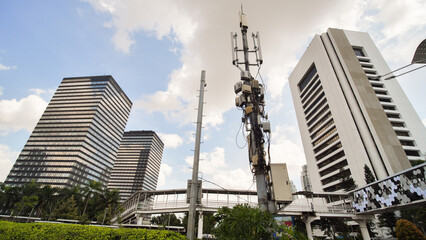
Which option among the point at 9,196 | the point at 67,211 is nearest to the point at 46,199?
the point at 9,196

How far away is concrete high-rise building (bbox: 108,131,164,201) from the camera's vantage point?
147 m

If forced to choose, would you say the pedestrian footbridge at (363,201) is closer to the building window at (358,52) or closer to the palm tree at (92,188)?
the palm tree at (92,188)

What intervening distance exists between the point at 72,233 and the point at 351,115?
67.9 metres

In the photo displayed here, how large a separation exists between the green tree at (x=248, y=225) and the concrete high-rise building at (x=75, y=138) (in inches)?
4618

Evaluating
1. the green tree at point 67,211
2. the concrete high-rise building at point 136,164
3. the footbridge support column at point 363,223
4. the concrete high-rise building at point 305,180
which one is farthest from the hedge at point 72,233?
the concrete high-rise building at point 305,180

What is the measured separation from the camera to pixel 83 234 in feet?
30.7

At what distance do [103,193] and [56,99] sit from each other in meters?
110

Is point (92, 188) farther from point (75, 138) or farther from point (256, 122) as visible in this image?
point (75, 138)

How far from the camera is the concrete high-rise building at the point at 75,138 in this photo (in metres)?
99.3

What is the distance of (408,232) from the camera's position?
49.3 ft

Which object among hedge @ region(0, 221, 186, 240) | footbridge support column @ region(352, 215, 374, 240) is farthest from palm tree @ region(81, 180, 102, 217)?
footbridge support column @ region(352, 215, 374, 240)

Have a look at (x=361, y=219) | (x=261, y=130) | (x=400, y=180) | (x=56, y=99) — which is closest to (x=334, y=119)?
(x=361, y=219)

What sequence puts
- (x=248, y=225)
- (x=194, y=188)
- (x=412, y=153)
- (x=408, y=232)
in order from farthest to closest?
(x=412, y=153), (x=408, y=232), (x=194, y=188), (x=248, y=225)

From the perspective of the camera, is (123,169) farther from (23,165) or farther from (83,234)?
(83,234)
